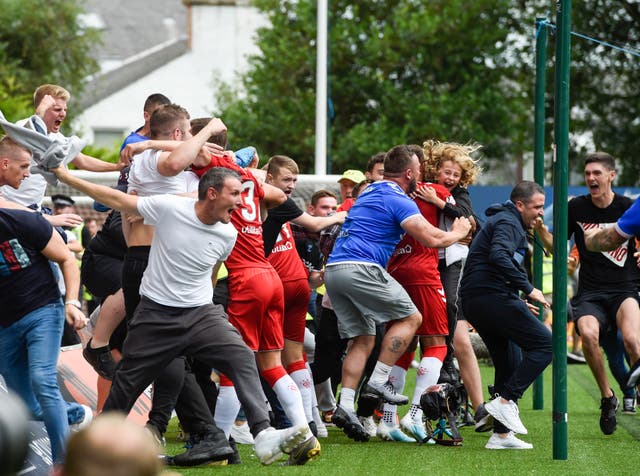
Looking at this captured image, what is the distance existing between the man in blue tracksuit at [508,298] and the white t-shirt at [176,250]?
2511mm

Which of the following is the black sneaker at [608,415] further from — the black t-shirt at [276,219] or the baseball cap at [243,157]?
the baseball cap at [243,157]

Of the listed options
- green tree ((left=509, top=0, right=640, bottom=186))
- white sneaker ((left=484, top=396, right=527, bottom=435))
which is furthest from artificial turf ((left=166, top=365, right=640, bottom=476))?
green tree ((left=509, top=0, right=640, bottom=186))

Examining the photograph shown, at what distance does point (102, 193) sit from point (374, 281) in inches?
99.7

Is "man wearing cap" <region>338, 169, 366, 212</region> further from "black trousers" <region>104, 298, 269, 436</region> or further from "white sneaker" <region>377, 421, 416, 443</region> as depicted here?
"black trousers" <region>104, 298, 269, 436</region>

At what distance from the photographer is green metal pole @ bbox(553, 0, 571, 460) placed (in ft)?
24.7

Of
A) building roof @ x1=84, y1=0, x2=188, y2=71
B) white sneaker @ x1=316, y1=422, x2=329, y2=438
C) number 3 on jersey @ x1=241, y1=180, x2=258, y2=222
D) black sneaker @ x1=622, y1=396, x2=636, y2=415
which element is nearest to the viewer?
number 3 on jersey @ x1=241, y1=180, x2=258, y2=222

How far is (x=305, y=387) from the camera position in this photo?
8.69 m

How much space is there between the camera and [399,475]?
7012 millimetres

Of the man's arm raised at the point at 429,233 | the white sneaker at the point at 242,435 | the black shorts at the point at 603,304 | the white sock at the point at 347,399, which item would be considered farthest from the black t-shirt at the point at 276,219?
the black shorts at the point at 603,304

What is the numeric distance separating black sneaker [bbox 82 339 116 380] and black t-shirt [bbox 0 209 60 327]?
153cm

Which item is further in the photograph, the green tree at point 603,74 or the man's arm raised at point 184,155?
the green tree at point 603,74

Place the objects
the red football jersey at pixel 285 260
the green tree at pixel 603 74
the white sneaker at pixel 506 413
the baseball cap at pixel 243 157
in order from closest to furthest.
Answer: the baseball cap at pixel 243 157 < the white sneaker at pixel 506 413 < the red football jersey at pixel 285 260 < the green tree at pixel 603 74

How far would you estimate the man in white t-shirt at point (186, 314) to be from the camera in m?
6.67

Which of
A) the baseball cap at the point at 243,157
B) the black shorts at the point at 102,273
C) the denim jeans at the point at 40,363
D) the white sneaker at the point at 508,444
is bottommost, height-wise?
the white sneaker at the point at 508,444
